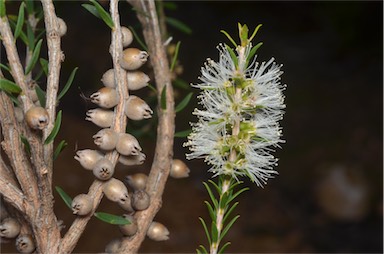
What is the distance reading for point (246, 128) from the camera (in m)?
0.37

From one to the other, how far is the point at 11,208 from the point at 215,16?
1.50 metres

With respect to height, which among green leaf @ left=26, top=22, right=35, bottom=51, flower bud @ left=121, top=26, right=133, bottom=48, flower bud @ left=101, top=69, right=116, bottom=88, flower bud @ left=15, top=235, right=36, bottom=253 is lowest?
flower bud @ left=15, top=235, right=36, bottom=253

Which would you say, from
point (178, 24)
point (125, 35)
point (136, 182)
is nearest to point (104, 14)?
point (125, 35)

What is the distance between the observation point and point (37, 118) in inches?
14.4

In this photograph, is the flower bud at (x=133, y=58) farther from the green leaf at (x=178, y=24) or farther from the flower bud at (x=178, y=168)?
the green leaf at (x=178, y=24)

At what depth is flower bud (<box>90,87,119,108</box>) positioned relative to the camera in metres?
0.38

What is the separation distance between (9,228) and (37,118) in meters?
0.09

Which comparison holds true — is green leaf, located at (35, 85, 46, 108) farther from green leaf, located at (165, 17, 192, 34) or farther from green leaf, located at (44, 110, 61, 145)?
green leaf, located at (165, 17, 192, 34)

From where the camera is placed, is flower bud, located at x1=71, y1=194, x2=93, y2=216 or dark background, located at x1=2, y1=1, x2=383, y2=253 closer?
flower bud, located at x1=71, y1=194, x2=93, y2=216

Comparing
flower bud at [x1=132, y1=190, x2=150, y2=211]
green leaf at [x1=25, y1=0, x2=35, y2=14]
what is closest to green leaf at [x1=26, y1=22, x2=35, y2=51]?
green leaf at [x1=25, y1=0, x2=35, y2=14]

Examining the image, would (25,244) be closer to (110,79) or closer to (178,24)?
(110,79)

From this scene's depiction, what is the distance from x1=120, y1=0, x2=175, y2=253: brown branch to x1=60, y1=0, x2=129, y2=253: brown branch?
0.04 m

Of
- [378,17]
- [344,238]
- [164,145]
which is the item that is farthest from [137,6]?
[378,17]

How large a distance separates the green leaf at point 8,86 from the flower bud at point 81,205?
0.07 m
